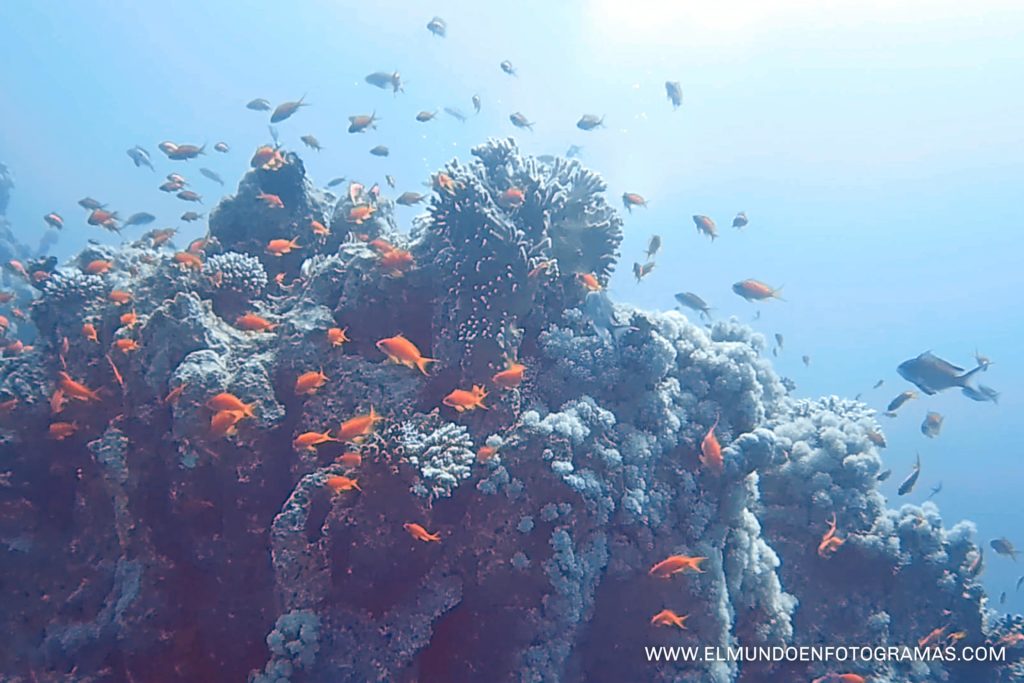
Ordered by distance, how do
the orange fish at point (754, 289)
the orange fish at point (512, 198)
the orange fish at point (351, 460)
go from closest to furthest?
the orange fish at point (351, 460)
the orange fish at point (512, 198)
the orange fish at point (754, 289)

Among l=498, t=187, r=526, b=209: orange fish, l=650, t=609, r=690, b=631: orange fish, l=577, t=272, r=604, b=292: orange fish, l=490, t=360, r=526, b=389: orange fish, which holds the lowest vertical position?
l=650, t=609, r=690, b=631: orange fish

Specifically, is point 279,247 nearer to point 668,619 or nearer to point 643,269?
point 643,269

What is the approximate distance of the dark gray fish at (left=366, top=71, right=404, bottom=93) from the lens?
12641mm

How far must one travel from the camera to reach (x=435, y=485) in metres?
4.73

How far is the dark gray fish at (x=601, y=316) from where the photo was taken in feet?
20.5

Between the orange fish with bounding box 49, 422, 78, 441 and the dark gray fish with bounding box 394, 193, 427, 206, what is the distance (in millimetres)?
5767

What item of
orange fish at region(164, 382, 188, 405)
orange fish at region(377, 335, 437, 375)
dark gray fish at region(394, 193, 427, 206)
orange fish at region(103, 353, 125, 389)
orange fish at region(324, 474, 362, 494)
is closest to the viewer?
orange fish at region(324, 474, 362, 494)

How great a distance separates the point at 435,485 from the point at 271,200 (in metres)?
5.55

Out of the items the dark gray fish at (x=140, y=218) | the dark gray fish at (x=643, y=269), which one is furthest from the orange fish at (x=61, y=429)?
the dark gray fish at (x=140, y=218)

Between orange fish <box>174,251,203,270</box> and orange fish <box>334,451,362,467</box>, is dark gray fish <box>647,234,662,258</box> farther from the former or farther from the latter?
orange fish <box>174,251,203,270</box>

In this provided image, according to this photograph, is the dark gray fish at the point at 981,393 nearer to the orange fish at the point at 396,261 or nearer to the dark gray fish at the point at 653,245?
the dark gray fish at the point at 653,245

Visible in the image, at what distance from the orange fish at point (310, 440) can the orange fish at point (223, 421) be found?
561 mm

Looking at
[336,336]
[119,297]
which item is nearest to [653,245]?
[336,336]

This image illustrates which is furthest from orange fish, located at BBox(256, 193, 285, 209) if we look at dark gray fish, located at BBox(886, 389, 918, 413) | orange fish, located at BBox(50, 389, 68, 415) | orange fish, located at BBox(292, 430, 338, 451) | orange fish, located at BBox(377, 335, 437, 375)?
dark gray fish, located at BBox(886, 389, 918, 413)
